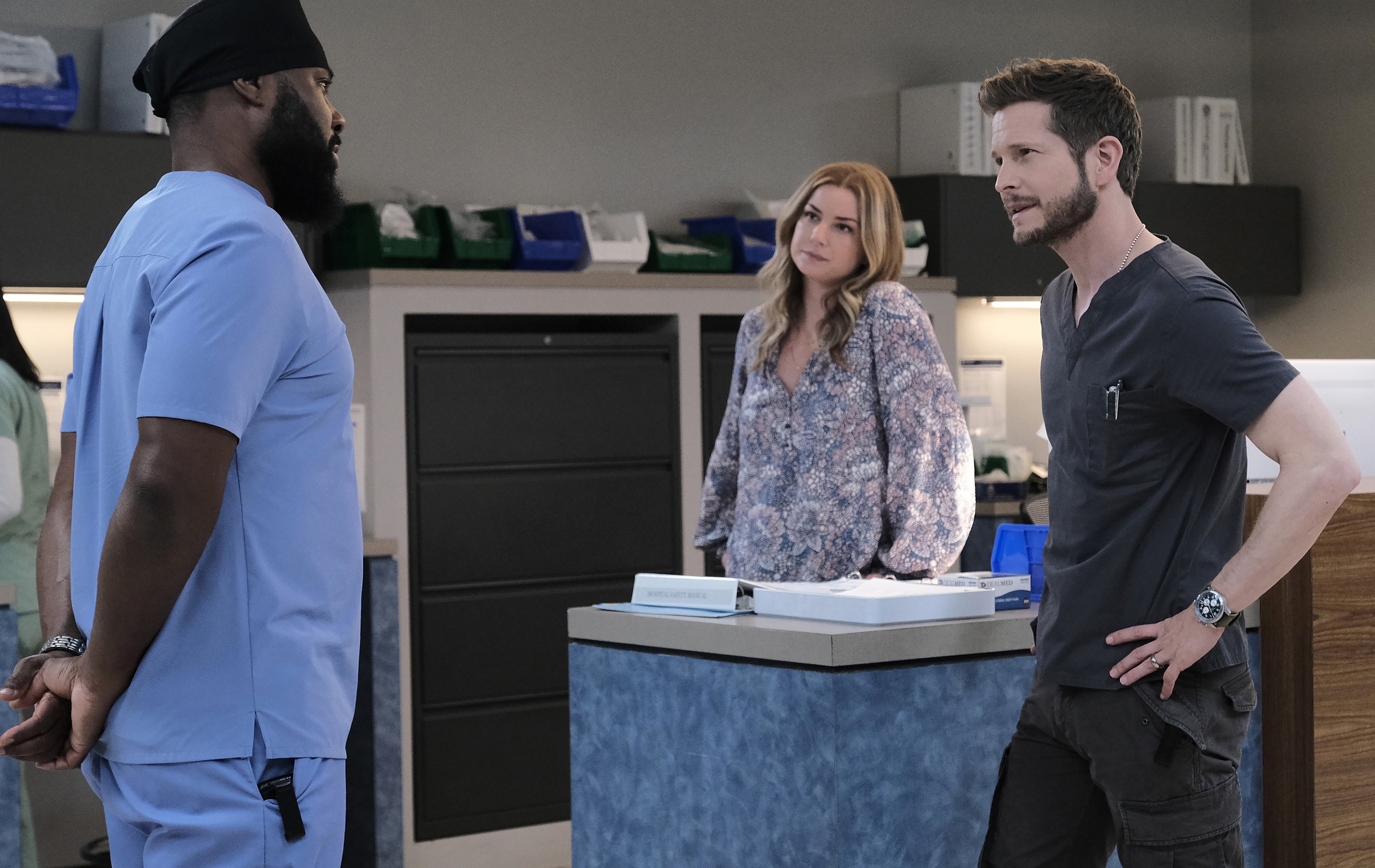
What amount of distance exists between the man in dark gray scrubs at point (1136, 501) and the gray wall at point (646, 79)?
2.97m

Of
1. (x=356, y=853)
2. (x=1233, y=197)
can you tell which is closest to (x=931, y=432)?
(x=356, y=853)

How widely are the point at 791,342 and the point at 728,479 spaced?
0.29 m

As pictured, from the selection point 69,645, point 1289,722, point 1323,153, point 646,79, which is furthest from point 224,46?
point 1323,153

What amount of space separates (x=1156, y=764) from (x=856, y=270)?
127cm

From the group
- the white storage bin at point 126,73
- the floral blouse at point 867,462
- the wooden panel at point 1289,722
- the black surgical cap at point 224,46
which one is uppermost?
the white storage bin at point 126,73

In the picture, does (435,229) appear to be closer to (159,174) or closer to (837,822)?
(159,174)

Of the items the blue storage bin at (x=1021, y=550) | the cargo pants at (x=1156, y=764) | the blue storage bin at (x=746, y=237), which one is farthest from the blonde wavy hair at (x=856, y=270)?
the blue storage bin at (x=746, y=237)

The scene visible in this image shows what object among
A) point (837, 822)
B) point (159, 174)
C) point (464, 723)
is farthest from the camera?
point (464, 723)

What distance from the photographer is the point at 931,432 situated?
102 inches

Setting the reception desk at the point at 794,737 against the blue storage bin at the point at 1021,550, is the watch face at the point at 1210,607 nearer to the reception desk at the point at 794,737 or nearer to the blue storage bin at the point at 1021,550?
the reception desk at the point at 794,737

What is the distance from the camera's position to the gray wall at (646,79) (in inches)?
179

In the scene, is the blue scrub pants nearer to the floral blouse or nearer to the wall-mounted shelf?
the floral blouse

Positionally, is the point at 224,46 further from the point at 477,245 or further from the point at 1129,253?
the point at 477,245

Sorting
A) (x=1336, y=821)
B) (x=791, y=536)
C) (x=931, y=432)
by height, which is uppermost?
(x=931, y=432)
